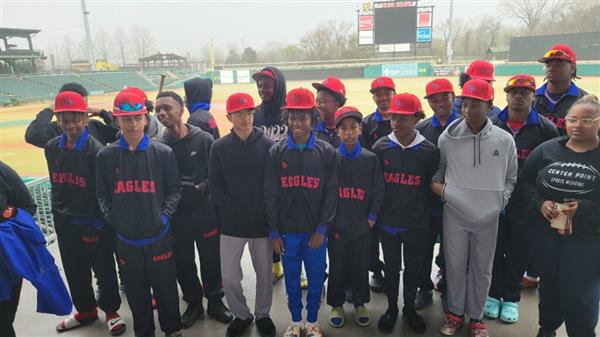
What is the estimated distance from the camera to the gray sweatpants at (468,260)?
2.56 metres

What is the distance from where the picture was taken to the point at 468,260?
269cm

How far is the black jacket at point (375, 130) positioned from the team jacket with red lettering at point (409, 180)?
0.61 meters

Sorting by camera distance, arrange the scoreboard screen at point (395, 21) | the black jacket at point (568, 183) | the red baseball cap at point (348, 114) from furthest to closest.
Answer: the scoreboard screen at point (395, 21)
the red baseball cap at point (348, 114)
the black jacket at point (568, 183)

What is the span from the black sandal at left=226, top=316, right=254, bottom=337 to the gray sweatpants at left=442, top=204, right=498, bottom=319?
152 centimetres

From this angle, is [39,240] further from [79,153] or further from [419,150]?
[419,150]

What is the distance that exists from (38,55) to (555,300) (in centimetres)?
4179

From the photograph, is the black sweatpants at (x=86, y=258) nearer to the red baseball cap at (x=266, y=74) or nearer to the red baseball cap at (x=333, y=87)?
the red baseball cap at (x=266, y=74)

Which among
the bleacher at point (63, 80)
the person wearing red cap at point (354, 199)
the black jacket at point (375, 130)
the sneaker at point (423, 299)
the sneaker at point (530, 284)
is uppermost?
the bleacher at point (63, 80)

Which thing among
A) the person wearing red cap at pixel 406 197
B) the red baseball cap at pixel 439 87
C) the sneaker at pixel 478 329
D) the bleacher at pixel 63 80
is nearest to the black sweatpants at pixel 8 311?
the person wearing red cap at pixel 406 197

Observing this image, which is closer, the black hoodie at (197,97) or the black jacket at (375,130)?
the black jacket at (375,130)

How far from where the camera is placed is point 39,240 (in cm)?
229

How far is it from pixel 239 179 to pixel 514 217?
6.52 feet

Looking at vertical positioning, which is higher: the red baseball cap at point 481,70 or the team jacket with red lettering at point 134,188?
the red baseball cap at point 481,70

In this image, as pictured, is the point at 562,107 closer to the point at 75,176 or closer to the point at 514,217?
the point at 514,217
